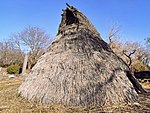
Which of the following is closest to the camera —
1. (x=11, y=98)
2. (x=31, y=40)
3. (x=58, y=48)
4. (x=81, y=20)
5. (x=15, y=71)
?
(x=11, y=98)

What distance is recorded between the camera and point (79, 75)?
564 centimetres

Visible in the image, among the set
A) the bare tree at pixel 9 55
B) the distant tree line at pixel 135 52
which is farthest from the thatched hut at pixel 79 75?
the bare tree at pixel 9 55

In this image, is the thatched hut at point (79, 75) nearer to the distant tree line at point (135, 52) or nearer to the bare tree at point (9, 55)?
the distant tree line at point (135, 52)

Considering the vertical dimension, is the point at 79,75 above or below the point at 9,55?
below

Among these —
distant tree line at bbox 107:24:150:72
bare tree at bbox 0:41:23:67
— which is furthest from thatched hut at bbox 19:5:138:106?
bare tree at bbox 0:41:23:67

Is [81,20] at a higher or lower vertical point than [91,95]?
higher

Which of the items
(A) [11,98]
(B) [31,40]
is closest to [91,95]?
(A) [11,98]

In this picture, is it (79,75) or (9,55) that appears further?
(9,55)

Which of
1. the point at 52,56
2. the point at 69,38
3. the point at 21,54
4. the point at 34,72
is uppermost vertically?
the point at 21,54

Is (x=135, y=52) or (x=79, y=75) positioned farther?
(x=135, y=52)

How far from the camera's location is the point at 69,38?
6.86 metres

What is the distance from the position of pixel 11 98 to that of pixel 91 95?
271 centimetres

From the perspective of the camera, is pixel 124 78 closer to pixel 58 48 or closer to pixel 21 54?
pixel 58 48

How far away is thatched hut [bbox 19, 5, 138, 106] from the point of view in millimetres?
5262
